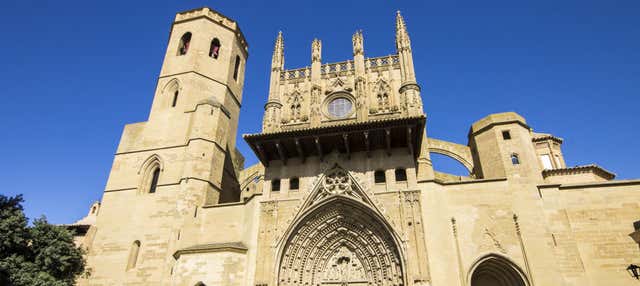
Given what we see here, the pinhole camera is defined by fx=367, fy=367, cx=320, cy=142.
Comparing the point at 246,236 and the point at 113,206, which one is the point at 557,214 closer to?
the point at 246,236

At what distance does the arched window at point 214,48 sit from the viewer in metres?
20.9

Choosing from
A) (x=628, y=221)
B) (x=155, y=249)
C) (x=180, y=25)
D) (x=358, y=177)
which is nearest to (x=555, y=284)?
(x=628, y=221)

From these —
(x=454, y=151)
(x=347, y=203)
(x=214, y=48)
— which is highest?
(x=214, y=48)

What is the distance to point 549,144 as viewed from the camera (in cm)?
2312

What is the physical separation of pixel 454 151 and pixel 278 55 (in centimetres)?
1130

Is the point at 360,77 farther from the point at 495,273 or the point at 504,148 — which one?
the point at 495,273

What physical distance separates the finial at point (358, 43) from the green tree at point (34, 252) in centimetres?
1428

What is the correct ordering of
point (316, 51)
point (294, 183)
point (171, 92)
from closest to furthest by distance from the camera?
point (294, 183) < point (316, 51) < point (171, 92)

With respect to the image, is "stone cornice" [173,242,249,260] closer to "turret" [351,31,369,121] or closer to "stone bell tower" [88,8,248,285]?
"stone bell tower" [88,8,248,285]

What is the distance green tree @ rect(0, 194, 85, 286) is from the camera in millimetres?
12047

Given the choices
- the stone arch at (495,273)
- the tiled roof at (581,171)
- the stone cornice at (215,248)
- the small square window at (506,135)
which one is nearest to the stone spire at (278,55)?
the stone cornice at (215,248)

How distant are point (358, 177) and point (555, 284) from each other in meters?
7.00

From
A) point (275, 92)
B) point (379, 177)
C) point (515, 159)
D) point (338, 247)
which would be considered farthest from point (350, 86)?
point (515, 159)

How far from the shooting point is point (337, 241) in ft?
45.4
